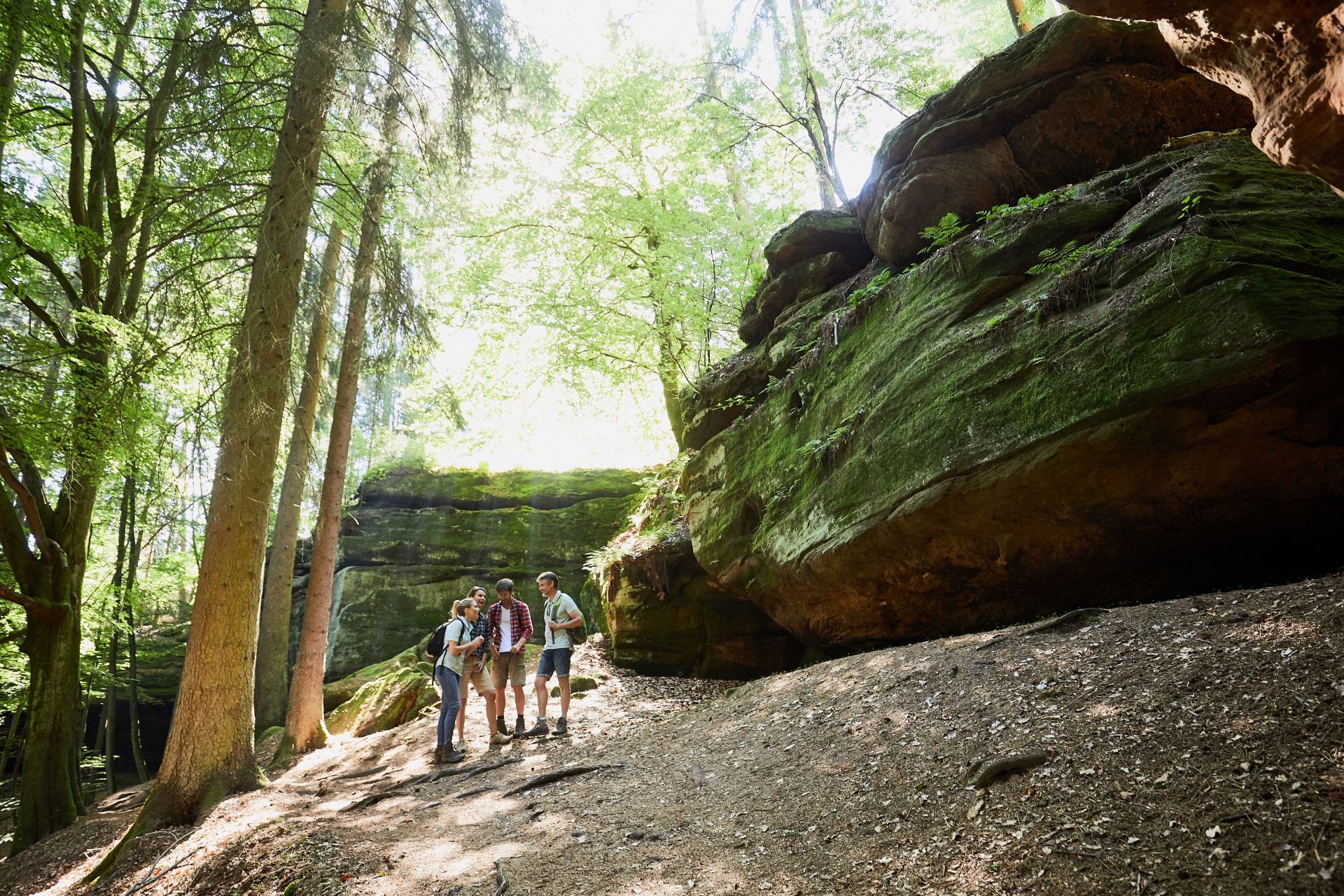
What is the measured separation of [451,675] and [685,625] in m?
3.86

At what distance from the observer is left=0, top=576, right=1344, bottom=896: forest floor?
8.38ft

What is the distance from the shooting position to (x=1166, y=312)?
491 centimetres

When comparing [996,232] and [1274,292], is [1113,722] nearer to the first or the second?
[1274,292]

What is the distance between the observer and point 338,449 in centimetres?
1047

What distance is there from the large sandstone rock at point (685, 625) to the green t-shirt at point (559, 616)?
2618mm

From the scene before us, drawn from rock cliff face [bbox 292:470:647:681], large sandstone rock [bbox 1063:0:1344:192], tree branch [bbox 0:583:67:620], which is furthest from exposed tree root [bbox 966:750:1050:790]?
rock cliff face [bbox 292:470:647:681]

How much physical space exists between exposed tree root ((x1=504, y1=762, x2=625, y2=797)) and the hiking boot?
5.57 feet

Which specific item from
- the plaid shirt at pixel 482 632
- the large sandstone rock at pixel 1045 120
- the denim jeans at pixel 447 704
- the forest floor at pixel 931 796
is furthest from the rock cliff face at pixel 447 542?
the large sandstone rock at pixel 1045 120

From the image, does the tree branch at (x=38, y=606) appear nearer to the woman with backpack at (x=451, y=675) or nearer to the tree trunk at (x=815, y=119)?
the woman with backpack at (x=451, y=675)

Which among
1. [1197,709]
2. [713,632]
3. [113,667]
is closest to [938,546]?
[1197,709]

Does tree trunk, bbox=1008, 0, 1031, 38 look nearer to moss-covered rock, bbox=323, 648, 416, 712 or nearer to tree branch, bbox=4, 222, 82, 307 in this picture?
tree branch, bbox=4, 222, 82, 307

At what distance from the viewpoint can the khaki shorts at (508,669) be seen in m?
7.88

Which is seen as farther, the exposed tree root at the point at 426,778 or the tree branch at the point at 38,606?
the tree branch at the point at 38,606

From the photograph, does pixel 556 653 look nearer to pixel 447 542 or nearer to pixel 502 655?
pixel 502 655
